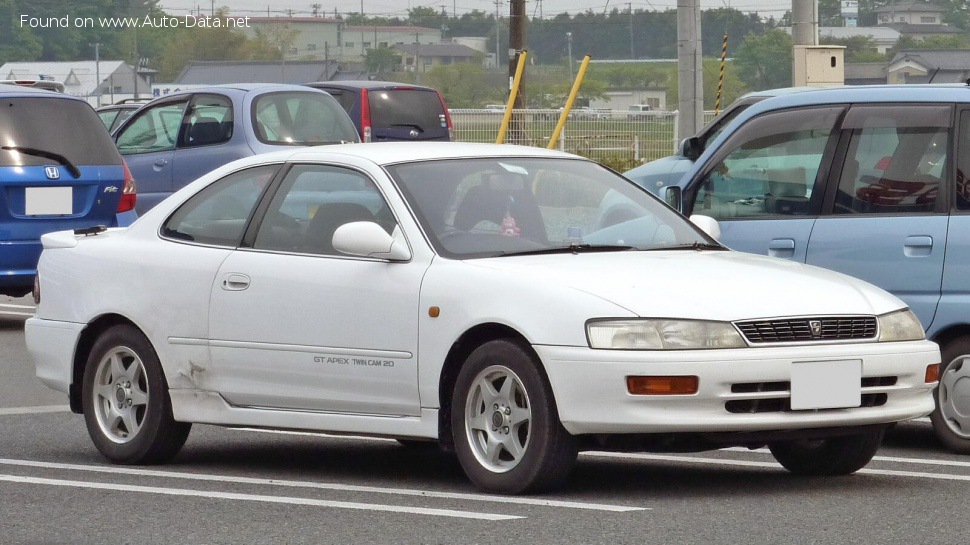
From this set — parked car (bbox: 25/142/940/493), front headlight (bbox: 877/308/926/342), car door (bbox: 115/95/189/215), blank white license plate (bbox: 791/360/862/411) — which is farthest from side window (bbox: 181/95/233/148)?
blank white license plate (bbox: 791/360/862/411)

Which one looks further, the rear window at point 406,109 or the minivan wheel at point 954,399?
the rear window at point 406,109

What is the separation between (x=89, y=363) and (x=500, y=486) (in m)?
2.44

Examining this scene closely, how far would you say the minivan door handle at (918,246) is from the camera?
8156 mm

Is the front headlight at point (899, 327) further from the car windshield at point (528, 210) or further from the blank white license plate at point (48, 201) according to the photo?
the blank white license plate at point (48, 201)

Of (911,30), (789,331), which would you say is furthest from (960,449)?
(911,30)

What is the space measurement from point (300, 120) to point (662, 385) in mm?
11540

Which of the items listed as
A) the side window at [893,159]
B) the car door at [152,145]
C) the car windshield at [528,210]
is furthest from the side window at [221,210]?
the car door at [152,145]

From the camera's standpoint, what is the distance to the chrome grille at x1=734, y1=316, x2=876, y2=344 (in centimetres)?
653

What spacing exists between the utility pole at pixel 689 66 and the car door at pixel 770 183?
11.7 m

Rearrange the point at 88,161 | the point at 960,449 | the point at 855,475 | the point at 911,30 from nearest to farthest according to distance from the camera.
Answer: the point at 855,475, the point at 960,449, the point at 88,161, the point at 911,30

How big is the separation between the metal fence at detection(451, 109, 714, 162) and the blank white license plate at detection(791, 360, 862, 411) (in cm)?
2223

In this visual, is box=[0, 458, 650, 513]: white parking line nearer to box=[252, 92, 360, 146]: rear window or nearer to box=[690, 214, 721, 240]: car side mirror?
box=[690, 214, 721, 240]: car side mirror

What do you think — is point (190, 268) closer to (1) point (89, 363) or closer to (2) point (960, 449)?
(1) point (89, 363)

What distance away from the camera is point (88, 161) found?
13.6 meters
